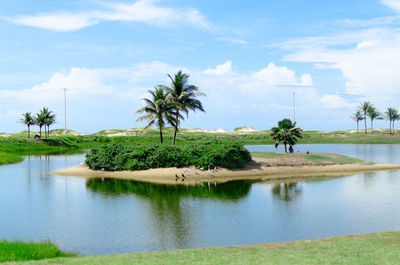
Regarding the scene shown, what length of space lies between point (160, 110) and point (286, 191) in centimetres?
2564

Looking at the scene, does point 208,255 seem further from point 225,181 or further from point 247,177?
point 247,177

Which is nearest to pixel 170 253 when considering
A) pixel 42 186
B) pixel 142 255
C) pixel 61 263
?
pixel 142 255

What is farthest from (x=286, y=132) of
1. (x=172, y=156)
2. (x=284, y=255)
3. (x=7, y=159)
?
(x=7, y=159)

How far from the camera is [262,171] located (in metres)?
45.6

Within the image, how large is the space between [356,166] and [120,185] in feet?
101

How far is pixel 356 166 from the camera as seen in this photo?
50188 millimetres

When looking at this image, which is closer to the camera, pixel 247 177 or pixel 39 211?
pixel 39 211

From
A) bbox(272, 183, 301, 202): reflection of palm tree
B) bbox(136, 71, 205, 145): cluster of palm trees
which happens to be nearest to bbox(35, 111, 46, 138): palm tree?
bbox(136, 71, 205, 145): cluster of palm trees

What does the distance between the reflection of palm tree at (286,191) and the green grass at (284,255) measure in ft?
44.8

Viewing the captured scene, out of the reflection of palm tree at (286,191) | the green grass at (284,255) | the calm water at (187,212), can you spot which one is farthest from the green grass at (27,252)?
the reflection of palm tree at (286,191)

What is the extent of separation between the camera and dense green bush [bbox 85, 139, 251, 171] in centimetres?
4441

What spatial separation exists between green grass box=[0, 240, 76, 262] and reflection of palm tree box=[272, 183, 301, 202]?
1872 cm

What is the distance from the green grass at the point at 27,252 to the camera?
48.4ft

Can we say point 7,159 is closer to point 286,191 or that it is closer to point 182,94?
point 182,94
